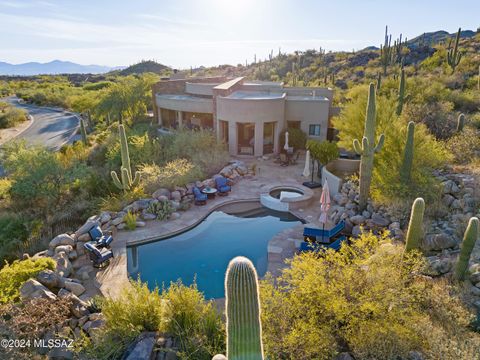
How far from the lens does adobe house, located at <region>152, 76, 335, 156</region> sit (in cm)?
2156

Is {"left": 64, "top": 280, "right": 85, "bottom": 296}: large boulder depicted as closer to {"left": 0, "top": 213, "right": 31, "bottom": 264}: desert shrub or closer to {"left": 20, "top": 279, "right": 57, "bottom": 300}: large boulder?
{"left": 20, "top": 279, "right": 57, "bottom": 300}: large boulder

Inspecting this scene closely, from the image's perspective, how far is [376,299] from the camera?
269 inches

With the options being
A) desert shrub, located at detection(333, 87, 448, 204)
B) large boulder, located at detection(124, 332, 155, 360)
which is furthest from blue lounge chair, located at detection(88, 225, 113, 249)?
desert shrub, located at detection(333, 87, 448, 204)

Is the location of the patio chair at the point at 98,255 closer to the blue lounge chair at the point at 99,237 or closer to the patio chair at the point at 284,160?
the blue lounge chair at the point at 99,237

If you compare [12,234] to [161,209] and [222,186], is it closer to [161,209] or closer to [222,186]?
[161,209]

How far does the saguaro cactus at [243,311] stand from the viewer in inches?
169

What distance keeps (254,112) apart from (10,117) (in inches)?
1591

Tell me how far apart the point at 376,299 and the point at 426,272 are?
2.71m

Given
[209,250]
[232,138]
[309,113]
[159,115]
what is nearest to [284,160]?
[232,138]

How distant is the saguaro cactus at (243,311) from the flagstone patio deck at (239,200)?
18.4 feet

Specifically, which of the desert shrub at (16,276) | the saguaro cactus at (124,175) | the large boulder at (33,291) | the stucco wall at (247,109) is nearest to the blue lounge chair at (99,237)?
the desert shrub at (16,276)

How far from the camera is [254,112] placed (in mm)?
21359

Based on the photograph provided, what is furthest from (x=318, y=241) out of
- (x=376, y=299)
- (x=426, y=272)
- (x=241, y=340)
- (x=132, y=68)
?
(x=132, y=68)

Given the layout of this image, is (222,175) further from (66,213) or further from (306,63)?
(306,63)
